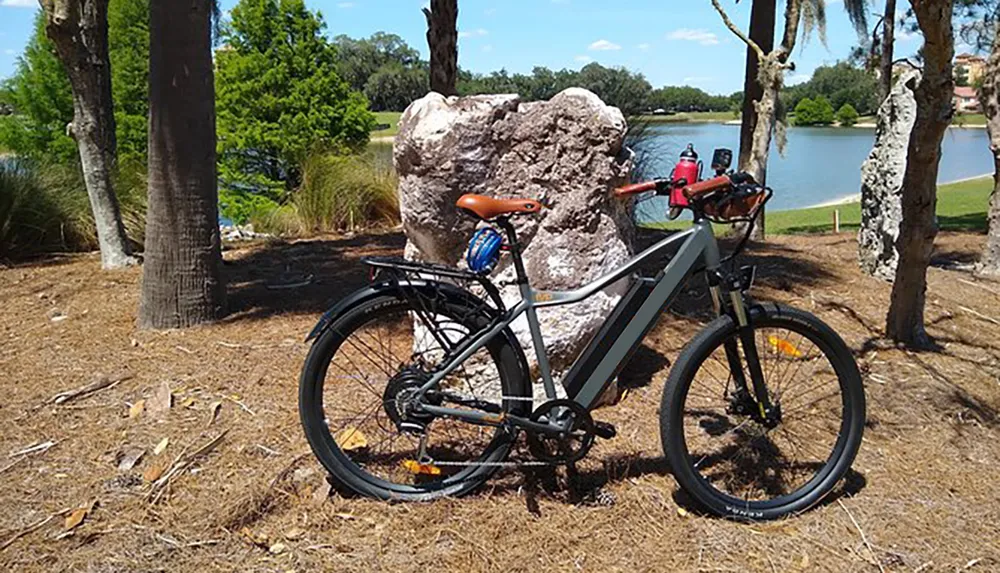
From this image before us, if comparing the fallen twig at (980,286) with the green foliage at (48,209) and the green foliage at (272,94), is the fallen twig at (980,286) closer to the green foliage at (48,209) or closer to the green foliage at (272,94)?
the green foliage at (48,209)

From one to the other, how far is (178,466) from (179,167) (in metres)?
2.30

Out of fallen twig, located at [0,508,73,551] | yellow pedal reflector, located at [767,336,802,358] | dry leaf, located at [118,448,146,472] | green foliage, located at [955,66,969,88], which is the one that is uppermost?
green foliage, located at [955,66,969,88]

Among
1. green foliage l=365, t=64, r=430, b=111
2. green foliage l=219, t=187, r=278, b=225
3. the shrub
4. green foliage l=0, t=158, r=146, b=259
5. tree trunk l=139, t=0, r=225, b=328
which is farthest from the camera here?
green foliage l=365, t=64, r=430, b=111

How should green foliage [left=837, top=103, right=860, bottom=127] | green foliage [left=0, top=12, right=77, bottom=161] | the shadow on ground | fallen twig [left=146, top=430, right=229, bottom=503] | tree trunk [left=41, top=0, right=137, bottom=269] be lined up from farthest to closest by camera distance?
green foliage [left=837, top=103, right=860, bottom=127], green foliage [left=0, top=12, right=77, bottom=161], tree trunk [left=41, top=0, right=137, bottom=269], the shadow on ground, fallen twig [left=146, top=430, right=229, bottom=503]

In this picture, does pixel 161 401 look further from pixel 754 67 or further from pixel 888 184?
pixel 754 67

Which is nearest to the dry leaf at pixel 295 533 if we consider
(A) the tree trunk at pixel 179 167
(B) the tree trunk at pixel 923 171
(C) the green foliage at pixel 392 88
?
(A) the tree trunk at pixel 179 167

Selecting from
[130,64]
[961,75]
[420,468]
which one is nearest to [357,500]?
[420,468]

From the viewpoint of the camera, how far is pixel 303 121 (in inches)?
746

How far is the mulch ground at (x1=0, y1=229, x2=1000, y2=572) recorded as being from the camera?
9.35 ft

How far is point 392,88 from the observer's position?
3008 centimetres

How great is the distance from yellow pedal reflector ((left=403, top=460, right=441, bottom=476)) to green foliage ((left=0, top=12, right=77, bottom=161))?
23.6 meters

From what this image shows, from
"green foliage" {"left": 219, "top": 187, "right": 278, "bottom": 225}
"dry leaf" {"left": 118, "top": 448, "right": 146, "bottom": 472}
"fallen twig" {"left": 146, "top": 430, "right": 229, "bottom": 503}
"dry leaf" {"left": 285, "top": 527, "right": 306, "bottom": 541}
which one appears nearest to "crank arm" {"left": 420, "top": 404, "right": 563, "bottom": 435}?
"dry leaf" {"left": 285, "top": 527, "right": 306, "bottom": 541}

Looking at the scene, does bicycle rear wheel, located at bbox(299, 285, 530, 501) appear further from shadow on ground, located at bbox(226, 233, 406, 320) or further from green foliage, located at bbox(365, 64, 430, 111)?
green foliage, located at bbox(365, 64, 430, 111)

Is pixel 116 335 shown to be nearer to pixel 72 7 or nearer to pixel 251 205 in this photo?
pixel 72 7
